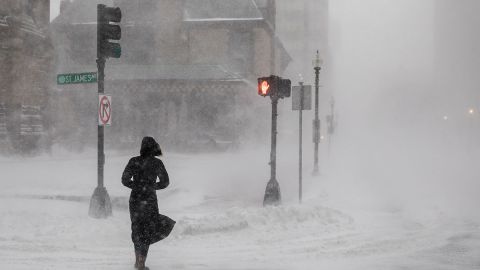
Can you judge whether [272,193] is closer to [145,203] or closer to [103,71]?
[103,71]

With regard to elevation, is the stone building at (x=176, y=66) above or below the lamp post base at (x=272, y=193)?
above

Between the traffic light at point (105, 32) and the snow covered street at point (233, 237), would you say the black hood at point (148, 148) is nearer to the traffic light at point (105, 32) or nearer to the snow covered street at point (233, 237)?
the snow covered street at point (233, 237)

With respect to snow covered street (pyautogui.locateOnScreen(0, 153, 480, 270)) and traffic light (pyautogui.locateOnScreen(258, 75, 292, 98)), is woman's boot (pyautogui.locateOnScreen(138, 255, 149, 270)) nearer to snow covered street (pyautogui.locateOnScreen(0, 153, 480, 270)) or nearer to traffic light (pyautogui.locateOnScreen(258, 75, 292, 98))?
snow covered street (pyautogui.locateOnScreen(0, 153, 480, 270))

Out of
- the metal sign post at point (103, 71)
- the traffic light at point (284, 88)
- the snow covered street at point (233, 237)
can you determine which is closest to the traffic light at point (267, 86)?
the traffic light at point (284, 88)

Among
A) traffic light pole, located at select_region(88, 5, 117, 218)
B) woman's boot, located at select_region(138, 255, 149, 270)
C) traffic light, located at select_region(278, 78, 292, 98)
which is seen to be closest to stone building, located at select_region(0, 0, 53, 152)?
traffic light pole, located at select_region(88, 5, 117, 218)

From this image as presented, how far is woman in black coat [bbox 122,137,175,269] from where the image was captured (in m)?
7.11

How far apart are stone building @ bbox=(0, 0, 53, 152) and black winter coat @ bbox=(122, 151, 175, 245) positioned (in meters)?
18.5

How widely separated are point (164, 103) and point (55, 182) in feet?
64.0

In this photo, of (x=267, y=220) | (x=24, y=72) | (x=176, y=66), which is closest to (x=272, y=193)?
(x=267, y=220)

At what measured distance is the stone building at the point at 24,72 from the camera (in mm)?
24156

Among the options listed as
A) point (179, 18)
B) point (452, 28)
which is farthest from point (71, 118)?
point (452, 28)

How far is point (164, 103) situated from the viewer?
3600 centimetres

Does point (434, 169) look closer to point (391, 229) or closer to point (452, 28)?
point (391, 229)

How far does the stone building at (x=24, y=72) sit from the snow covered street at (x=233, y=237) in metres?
10.1
